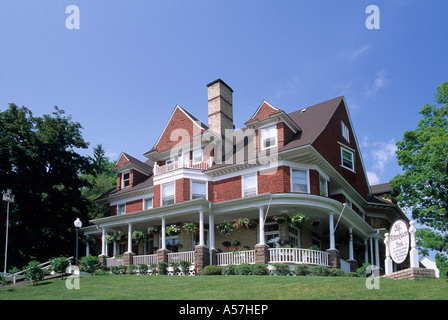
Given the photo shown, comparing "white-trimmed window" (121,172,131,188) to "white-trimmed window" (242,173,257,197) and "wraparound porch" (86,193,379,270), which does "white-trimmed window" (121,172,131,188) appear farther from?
"white-trimmed window" (242,173,257,197)

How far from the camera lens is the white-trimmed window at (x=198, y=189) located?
1115 inches

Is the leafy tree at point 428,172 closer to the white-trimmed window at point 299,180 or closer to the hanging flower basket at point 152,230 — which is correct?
the white-trimmed window at point 299,180

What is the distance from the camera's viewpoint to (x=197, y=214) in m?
27.0

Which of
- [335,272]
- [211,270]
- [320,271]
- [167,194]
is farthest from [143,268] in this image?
[335,272]

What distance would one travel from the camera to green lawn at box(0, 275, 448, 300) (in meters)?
14.1

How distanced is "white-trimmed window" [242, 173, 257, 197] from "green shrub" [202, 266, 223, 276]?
505cm

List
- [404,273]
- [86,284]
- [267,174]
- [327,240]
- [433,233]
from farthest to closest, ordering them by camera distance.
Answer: [433,233], [327,240], [267,174], [86,284], [404,273]

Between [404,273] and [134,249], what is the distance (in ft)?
62.8

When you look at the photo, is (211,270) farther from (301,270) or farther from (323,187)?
(323,187)

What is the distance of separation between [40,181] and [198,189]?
1180 cm

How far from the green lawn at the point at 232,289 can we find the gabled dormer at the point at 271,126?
33.8 ft

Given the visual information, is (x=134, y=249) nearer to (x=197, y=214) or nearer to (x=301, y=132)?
(x=197, y=214)

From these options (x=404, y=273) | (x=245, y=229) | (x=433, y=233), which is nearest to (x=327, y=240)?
(x=245, y=229)

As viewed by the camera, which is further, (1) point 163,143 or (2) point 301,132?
(1) point 163,143
